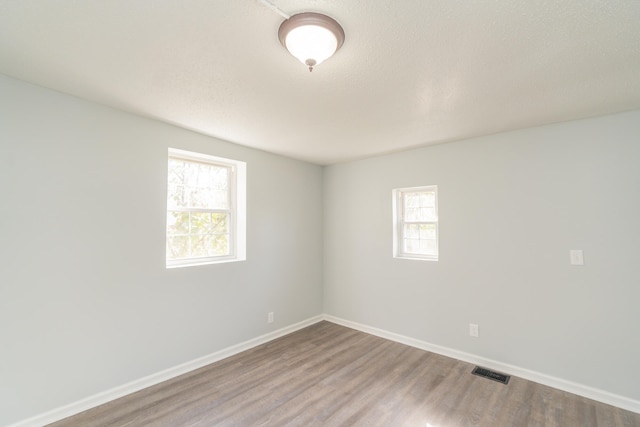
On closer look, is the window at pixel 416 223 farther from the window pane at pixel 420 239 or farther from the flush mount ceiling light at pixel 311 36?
the flush mount ceiling light at pixel 311 36

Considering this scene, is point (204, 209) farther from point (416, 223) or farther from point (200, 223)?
point (416, 223)

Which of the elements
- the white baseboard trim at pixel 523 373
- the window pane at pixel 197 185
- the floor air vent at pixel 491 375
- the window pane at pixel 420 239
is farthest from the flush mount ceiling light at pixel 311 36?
the white baseboard trim at pixel 523 373

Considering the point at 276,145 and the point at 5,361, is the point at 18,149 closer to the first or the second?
the point at 5,361

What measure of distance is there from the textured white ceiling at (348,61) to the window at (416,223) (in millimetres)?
1121

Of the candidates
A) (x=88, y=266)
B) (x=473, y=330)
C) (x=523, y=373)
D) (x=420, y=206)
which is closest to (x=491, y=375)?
(x=523, y=373)

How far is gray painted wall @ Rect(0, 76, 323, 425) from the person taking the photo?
6.44ft

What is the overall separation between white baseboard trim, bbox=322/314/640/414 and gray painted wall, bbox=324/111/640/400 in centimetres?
5

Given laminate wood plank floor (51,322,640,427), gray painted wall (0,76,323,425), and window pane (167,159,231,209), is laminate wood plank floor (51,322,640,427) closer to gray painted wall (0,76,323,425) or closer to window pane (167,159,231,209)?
gray painted wall (0,76,323,425)

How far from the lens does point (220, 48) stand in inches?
63.1

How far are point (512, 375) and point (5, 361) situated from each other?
4.17 m

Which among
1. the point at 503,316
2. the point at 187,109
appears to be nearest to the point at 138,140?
the point at 187,109

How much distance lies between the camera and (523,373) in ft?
8.98

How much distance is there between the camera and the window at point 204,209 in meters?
2.98

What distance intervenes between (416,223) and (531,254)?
1276 mm
